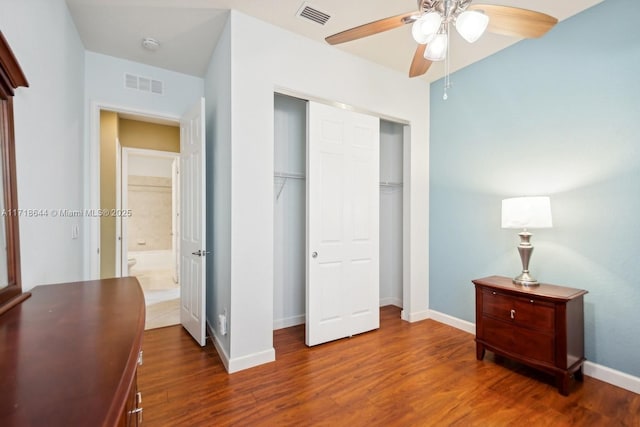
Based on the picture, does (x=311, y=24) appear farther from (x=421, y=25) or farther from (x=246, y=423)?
(x=246, y=423)

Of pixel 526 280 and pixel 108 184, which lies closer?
pixel 526 280

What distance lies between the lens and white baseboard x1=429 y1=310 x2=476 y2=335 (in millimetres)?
3086

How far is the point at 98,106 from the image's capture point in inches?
112

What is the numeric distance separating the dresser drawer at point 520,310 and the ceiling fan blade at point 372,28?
7.05 ft

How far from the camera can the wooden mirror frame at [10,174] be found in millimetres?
1171

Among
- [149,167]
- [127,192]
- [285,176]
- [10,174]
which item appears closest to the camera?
[10,174]

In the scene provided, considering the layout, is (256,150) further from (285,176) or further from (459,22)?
(459,22)

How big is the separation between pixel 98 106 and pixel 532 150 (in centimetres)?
410

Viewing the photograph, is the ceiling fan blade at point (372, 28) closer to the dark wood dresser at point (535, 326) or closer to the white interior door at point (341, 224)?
the white interior door at point (341, 224)

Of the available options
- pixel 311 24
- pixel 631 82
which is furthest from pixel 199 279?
pixel 631 82

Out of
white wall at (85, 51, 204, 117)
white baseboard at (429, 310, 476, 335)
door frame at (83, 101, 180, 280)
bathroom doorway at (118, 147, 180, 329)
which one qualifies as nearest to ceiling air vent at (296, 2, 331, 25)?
white wall at (85, 51, 204, 117)

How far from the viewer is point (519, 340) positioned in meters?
2.28

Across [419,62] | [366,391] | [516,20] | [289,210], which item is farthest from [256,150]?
[366,391]

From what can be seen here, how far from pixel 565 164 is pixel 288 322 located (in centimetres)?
300
